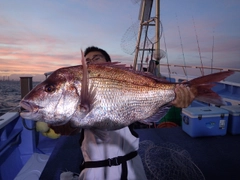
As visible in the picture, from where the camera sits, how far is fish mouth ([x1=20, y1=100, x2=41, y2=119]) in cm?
128

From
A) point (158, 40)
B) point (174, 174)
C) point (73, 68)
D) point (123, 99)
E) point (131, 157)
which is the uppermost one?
point (158, 40)

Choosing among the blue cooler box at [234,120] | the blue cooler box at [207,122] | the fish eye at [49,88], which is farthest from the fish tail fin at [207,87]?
the blue cooler box at [234,120]

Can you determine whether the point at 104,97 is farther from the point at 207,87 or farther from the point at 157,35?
the point at 157,35

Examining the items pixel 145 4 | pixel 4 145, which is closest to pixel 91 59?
pixel 4 145

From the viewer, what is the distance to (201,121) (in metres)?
4.28

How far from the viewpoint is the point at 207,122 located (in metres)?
4.34

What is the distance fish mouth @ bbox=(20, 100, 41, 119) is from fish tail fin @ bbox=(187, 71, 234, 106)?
1431 millimetres

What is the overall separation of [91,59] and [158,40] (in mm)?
4582

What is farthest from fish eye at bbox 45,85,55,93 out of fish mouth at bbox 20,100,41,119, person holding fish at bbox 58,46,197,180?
person holding fish at bbox 58,46,197,180

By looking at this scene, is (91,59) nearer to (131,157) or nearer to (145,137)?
(131,157)

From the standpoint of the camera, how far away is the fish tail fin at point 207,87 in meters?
1.43

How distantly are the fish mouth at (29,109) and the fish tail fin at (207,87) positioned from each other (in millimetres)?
1431

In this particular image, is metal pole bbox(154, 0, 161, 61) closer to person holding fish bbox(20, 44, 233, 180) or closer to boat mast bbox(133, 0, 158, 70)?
boat mast bbox(133, 0, 158, 70)

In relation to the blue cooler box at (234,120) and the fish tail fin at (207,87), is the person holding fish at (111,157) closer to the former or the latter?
the fish tail fin at (207,87)
